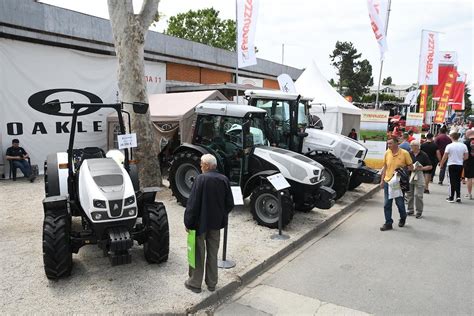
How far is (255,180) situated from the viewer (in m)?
7.05

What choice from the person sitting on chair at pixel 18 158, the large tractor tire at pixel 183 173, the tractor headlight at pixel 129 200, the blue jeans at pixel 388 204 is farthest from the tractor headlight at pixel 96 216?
the person sitting on chair at pixel 18 158

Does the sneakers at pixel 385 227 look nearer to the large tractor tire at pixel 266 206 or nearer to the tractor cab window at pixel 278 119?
the large tractor tire at pixel 266 206

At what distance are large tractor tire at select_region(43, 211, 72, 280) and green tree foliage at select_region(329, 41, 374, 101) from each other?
6058 centimetres

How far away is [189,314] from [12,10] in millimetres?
10378

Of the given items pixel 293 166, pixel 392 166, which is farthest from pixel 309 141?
pixel 392 166

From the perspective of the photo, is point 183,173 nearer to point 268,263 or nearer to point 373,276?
point 268,263

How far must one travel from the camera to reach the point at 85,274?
4.53m

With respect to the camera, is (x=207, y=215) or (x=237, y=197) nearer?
(x=207, y=215)

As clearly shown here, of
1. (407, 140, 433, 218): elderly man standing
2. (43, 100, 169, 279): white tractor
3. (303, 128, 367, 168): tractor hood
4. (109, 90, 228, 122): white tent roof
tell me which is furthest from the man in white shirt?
(43, 100, 169, 279): white tractor

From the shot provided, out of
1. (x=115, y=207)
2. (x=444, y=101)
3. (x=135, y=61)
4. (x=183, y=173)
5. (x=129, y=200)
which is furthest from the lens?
(x=444, y=101)

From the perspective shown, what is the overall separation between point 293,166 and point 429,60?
1340cm

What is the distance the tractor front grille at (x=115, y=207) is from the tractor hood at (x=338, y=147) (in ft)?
20.3

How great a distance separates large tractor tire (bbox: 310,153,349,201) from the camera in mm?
8539

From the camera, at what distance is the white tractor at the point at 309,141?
8.70 metres
